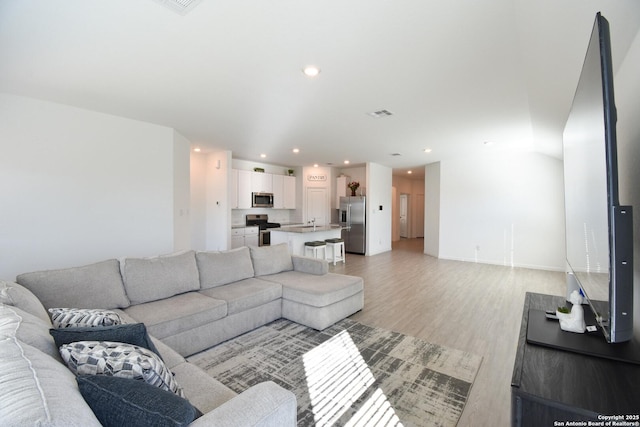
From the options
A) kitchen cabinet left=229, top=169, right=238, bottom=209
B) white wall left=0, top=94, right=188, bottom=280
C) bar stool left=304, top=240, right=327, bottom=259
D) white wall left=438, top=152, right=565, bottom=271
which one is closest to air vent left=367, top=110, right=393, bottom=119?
bar stool left=304, top=240, right=327, bottom=259

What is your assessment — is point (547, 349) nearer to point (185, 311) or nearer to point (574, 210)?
point (574, 210)

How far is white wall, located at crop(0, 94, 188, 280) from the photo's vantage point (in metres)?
3.18

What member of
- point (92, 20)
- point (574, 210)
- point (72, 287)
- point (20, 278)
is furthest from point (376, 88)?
point (20, 278)

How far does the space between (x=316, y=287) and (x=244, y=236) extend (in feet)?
14.7

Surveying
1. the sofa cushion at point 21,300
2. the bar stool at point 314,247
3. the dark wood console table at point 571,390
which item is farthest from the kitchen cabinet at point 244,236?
the dark wood console table at point 571,390

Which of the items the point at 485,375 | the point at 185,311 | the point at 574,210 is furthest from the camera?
the point at 185,311

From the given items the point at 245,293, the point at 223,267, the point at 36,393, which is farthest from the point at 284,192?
the point at 36,393

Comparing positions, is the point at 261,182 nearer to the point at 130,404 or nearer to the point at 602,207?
the point at 130,404

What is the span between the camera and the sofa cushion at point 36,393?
630 millimetres

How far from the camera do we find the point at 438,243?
7.53 metres

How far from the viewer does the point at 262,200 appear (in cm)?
765

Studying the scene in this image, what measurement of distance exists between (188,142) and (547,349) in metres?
5.66

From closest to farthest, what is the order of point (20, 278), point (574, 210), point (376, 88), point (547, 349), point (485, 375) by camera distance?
point (547, 349), point (574, 210), point (20, 278), point (485, 375), point (376, 88)

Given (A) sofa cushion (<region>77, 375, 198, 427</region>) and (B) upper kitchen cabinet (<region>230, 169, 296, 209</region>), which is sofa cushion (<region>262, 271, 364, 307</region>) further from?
(B) upper kitchen cabinet (<region>230, 169, 296, 209</region>)
